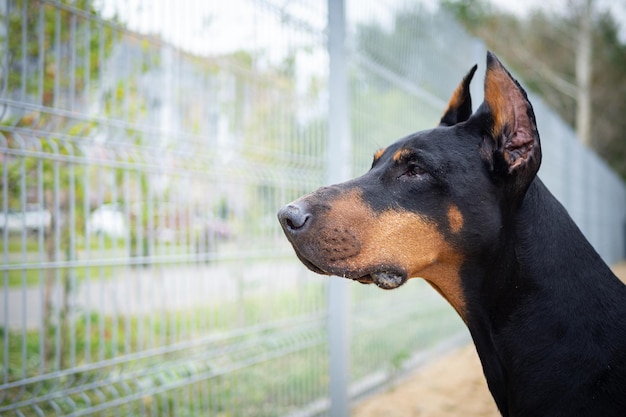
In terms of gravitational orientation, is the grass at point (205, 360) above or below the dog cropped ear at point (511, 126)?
below

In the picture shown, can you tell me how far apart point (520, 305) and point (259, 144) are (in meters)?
2.52

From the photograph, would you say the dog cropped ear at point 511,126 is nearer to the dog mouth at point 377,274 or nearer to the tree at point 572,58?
the dog mouth at point 377,274

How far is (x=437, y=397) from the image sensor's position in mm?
5426

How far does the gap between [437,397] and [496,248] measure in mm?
3594

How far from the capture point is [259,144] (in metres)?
4.21

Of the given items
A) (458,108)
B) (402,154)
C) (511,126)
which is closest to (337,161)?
(458,108)

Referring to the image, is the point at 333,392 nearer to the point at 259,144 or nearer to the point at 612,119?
the point at 259,144

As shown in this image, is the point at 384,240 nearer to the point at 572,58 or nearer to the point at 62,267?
the point at 62,267

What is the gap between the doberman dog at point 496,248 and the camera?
2105 mm

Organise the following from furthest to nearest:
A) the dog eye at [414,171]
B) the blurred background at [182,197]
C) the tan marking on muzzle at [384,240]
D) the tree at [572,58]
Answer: the tree at [572,58], the blurred background at [182,197], the dog eye at [414,171], the tan marking on muzzle at [384,240]

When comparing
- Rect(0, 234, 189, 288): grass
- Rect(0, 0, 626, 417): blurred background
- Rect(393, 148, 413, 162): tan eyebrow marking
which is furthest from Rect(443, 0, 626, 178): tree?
Rect(393, 148, 413, 162): tan eyebrow marking

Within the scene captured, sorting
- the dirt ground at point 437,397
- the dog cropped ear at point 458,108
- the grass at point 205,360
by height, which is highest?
the dog cropped ear at point 458,108

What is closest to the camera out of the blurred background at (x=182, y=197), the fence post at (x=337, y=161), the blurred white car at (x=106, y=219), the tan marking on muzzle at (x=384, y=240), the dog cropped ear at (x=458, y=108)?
the tan marking on muzzle at (x=384, y=240)

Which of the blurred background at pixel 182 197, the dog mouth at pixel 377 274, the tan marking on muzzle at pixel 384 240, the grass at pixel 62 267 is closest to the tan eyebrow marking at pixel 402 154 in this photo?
the tan marking on muzzle at pixel 384 240
